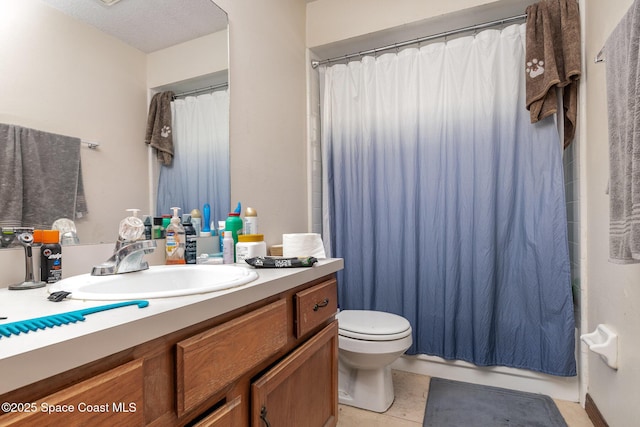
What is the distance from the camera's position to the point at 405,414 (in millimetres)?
1613

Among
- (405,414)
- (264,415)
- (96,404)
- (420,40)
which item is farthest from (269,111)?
(405,414)

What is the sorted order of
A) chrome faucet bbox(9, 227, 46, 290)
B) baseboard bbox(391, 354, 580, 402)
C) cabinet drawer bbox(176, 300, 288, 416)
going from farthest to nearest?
baseboard bbox(391, 354, 580, 402)
chrome faucet bbox(9, 227, 46, 290)
cabinet drawer bbox(176, 300, 288, 416)

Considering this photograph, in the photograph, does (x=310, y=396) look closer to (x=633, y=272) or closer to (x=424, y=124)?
(x=633, y=272)

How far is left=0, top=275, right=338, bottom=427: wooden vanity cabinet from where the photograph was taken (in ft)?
1.53

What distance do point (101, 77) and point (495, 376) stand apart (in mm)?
2253

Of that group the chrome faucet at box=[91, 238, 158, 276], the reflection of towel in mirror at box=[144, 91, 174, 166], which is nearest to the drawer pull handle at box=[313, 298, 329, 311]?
the chrome faucet at box=[91, 238, 158, 276]

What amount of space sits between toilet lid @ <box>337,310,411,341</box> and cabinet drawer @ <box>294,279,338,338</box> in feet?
1.09

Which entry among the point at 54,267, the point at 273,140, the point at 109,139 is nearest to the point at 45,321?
the point at 54,267

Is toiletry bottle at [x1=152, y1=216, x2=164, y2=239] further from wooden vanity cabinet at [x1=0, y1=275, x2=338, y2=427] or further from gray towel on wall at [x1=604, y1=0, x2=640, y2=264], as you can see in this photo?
gray towel on wall at [x1=604, y1=0, x2=640, y2=264]

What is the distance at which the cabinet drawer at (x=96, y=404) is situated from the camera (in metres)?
0.41

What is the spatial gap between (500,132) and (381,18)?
3.14ft

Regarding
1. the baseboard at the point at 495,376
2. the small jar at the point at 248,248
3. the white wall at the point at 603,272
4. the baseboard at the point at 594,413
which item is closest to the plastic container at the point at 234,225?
the small jar at the point at 248,248

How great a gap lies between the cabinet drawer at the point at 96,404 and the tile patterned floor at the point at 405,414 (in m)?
1.29

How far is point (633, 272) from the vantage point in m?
1.15
